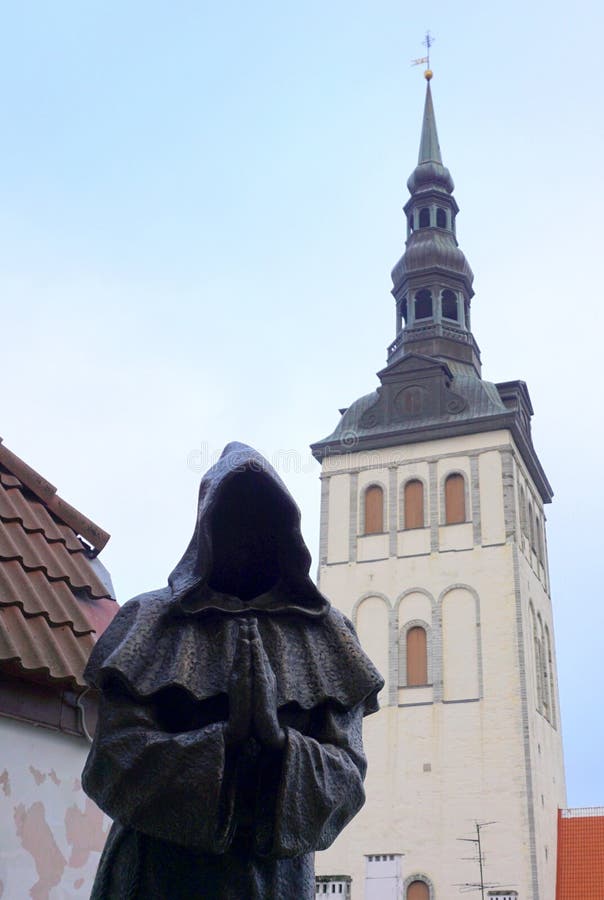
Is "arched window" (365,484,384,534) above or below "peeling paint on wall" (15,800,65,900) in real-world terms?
above

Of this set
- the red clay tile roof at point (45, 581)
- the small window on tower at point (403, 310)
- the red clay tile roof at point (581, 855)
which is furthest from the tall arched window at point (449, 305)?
the red clay tile roof at point (45, 581)

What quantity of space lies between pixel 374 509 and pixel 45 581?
101ft

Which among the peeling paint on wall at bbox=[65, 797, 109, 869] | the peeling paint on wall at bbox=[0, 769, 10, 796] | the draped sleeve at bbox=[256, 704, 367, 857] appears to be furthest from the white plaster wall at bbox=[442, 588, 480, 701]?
the draped sleeve at bbox=[256, 704, 367, 857]

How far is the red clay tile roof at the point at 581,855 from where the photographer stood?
31.1 metres

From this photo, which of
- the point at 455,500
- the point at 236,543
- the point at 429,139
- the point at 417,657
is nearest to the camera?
the point at 236,543

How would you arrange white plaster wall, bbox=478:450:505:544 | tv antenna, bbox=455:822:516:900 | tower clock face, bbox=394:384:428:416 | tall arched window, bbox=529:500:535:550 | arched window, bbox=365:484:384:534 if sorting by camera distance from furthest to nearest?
tower clock face, bbox=394:384:428:416, tall arched window, bbox=529:500:535:550, arched window, bbox=365:484:384:534, white plaster wall, bbox=478:450:505:544, tv antenna, bbox=455:822:516:900

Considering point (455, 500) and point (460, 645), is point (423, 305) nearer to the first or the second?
Answer: point (455, 500)

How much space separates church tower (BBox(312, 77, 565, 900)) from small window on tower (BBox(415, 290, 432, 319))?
97 mm

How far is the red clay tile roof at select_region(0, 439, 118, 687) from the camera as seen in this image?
17.9 feet

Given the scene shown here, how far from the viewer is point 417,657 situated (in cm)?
3334

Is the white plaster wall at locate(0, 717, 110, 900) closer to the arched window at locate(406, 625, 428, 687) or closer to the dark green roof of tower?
the arched window at locate(406, 625, 428, 687)

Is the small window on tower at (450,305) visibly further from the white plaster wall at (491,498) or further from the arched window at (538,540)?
the arched window at (538,540)

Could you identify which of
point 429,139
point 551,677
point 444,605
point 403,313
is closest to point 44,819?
point 444,605

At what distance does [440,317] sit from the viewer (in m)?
41.2
